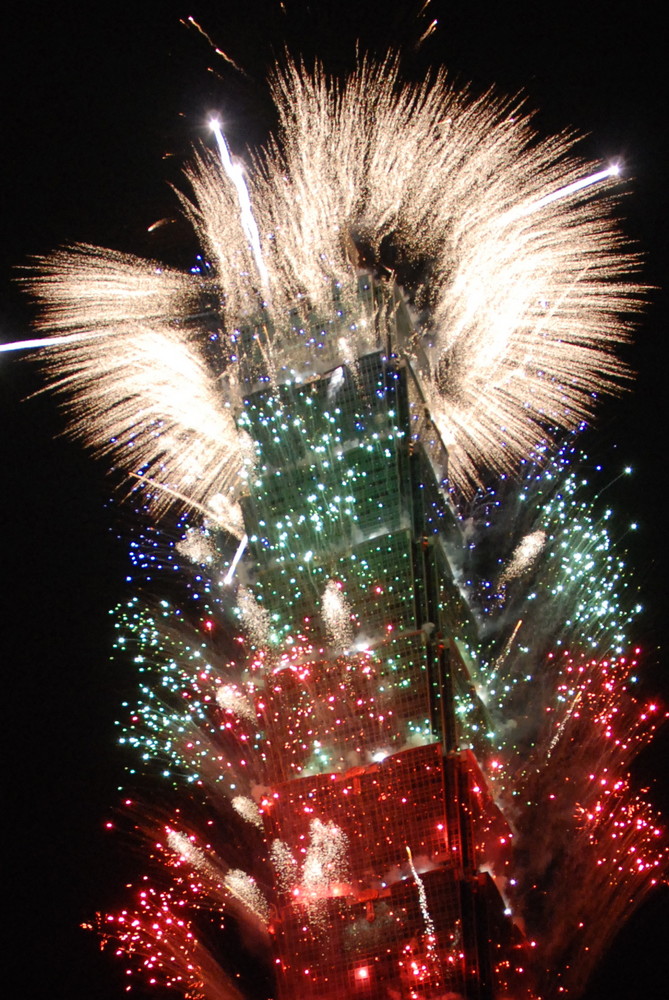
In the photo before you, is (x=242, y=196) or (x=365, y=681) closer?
(x=242, y=196)

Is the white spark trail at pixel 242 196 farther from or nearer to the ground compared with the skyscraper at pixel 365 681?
farther from the ground

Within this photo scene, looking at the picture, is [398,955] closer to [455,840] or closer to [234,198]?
[455,840]

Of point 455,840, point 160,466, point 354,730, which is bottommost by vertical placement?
point 455,840

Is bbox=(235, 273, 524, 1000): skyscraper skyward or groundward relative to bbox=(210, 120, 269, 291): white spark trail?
groundward

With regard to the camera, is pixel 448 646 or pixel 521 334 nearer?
pixel 521 334

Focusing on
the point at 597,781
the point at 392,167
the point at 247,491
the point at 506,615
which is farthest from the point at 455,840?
the point at 392,167

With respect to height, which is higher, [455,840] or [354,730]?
[354,730]

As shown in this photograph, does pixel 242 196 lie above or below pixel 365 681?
above

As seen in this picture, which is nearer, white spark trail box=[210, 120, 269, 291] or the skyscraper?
white spark trail box=[210, 120, 269, 291]

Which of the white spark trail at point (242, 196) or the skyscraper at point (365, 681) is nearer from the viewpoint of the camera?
the white spark trail at point (242, 196)

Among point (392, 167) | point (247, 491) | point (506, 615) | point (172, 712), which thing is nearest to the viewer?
point (392, 167)

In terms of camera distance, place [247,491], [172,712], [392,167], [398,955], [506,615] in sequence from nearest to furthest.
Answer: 1. [392,167]
2. [172,712]
3. [398,955]
4. [506,615]
5. [247,491]
